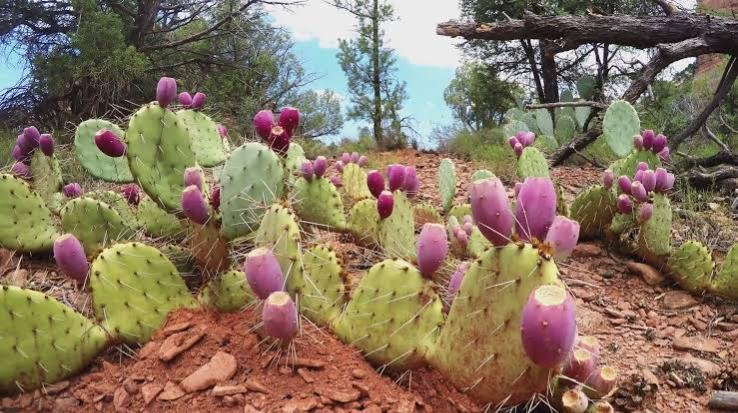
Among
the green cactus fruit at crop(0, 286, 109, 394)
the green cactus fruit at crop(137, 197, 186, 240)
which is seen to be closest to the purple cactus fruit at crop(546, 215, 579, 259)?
the green cactus fruit at crop(0, 286, 109, 394)

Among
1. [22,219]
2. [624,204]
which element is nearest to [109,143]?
[22,219]

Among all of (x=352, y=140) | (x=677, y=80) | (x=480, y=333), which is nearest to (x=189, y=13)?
(x=352, y=140)

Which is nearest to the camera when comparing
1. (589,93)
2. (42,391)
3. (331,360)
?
(331,360)

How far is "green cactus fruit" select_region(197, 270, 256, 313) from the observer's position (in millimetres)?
2139

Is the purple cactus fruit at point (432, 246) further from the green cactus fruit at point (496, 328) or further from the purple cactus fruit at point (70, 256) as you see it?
the purple cactus fruit at point (70, 256)

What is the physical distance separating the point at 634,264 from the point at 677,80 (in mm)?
12501

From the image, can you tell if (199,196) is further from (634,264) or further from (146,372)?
(634,264)

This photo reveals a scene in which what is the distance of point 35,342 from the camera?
2.02 meters

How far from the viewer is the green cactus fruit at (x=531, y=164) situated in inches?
160

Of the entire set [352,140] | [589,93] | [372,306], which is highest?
[372,306]

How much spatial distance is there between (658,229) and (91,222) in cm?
305

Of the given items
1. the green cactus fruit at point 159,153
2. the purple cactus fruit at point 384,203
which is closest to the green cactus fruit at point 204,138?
the green cactus fruit at point 159,153

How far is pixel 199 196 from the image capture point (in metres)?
2.17

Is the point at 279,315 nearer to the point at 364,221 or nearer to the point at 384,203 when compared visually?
the point at 384,203
